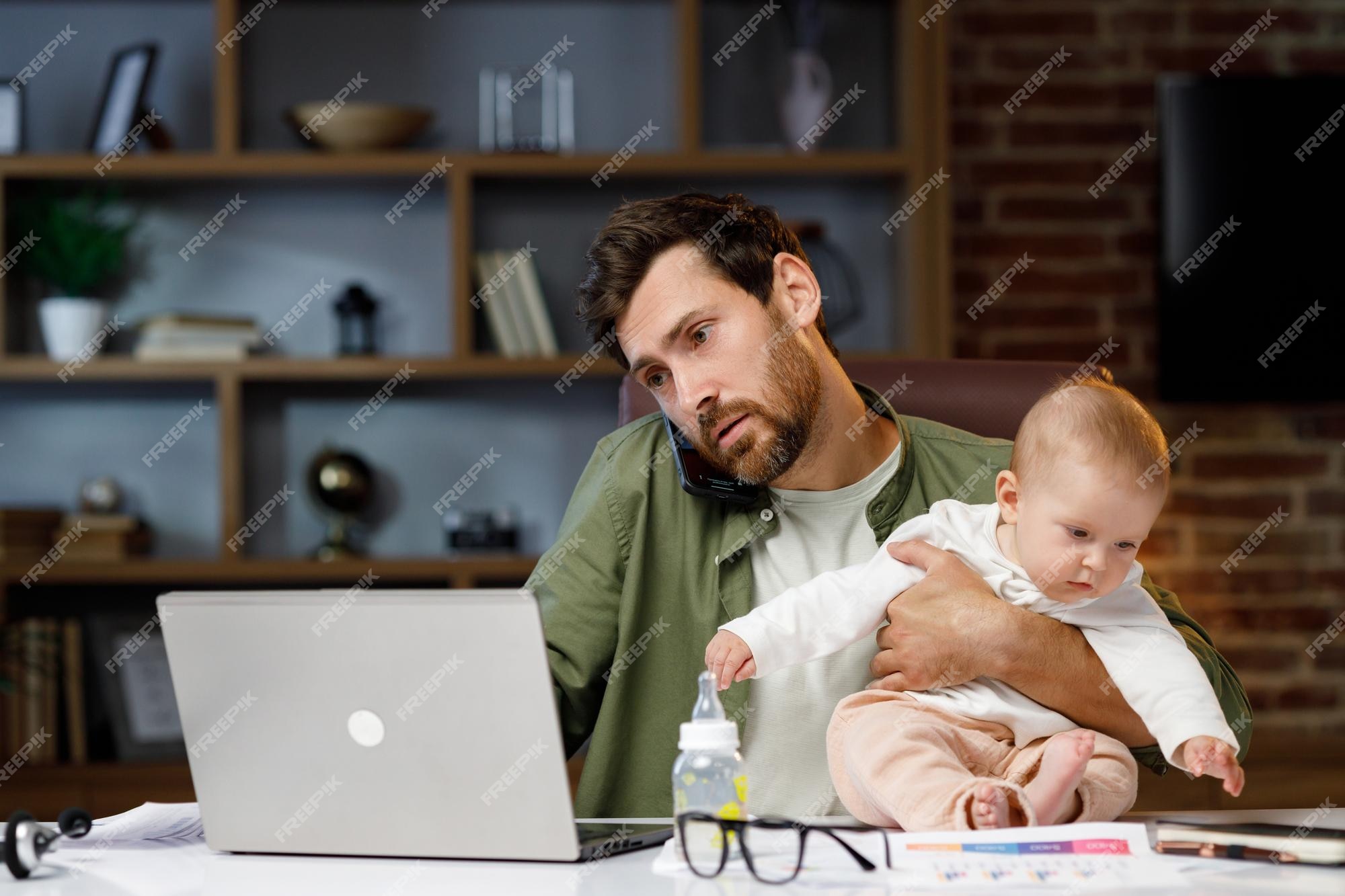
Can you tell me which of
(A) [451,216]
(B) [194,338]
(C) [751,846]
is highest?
(A) [451,216]

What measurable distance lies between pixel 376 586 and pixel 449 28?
1.34 meters

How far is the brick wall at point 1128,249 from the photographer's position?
302 centimetres

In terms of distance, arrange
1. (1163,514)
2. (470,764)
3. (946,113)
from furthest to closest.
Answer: (1163,514)
(946,113)
(470,764)

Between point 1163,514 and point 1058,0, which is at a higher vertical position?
point 1058,0

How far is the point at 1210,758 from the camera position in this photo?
1.04 m

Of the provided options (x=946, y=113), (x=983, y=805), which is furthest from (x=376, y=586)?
(x=983, y=805)

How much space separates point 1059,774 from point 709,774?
10.8 inches

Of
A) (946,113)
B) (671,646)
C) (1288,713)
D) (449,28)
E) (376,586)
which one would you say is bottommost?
(1288,713)

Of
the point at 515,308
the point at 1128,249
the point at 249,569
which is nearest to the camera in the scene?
the point at 249,569

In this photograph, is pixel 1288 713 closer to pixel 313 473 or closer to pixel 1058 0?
pixel 1058 0

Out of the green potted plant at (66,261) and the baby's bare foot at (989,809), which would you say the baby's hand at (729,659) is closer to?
the baby's bare foot at (989,809)

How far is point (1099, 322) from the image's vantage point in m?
3.04

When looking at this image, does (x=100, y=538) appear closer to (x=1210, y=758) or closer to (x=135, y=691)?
(x=135, y=691)

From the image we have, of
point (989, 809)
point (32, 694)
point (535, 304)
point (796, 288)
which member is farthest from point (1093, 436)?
point (32, 694)
